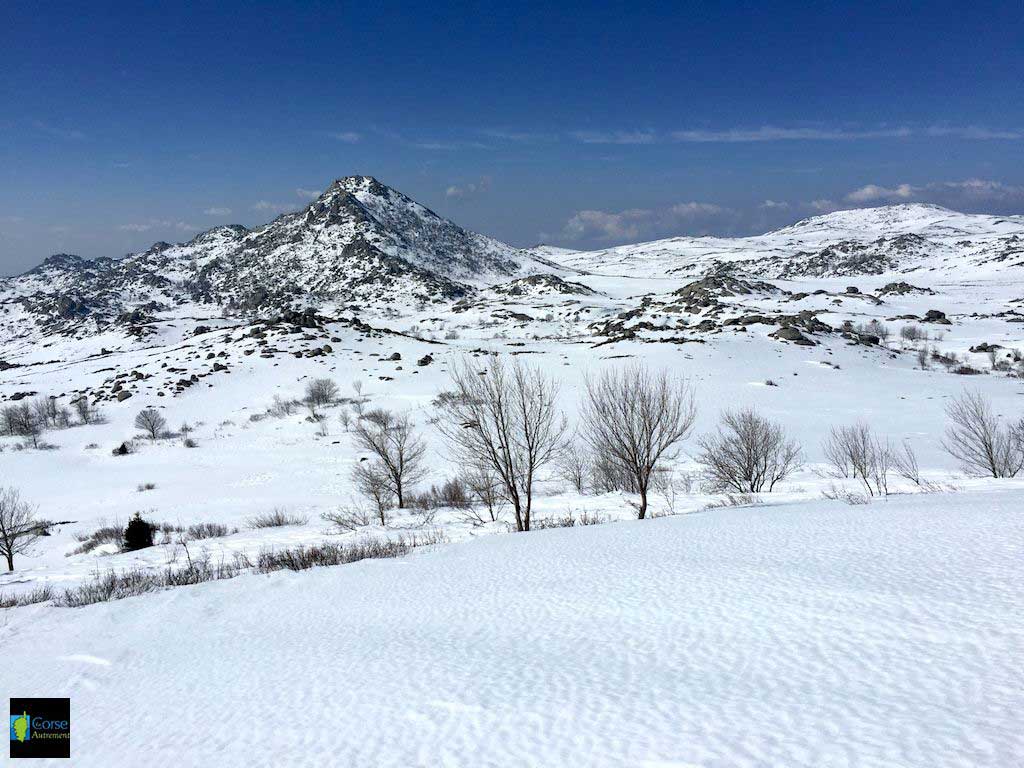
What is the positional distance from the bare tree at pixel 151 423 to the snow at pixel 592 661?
46939 mm

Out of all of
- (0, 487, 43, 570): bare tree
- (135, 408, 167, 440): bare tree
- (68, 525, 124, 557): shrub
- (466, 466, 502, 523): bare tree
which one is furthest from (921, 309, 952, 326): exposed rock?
(0, 487, 43, 570): bare tree

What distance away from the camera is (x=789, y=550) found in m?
7.70

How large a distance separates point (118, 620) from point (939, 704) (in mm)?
9903

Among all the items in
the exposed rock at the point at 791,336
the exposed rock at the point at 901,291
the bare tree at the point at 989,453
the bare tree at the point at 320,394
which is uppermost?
the exposed rock at the point at 901,291

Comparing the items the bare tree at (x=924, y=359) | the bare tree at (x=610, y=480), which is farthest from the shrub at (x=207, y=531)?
the bare tree at (x=924, y=359)

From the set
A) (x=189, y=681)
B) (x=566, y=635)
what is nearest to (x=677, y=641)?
(x=566, y=635)

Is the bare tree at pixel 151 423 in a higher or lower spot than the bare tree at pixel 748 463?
higher

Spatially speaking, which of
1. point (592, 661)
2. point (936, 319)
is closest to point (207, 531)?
point (592, 661)

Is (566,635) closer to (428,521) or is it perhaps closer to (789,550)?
(789,550)

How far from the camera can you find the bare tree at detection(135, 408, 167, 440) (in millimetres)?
48094

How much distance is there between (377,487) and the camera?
24.9 m

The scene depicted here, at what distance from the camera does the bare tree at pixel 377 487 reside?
23.5 metres

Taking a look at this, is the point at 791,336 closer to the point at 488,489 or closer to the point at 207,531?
the point at 488,489

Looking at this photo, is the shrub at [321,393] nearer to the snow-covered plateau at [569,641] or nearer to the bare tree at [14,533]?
the bare tree at [14,533]
